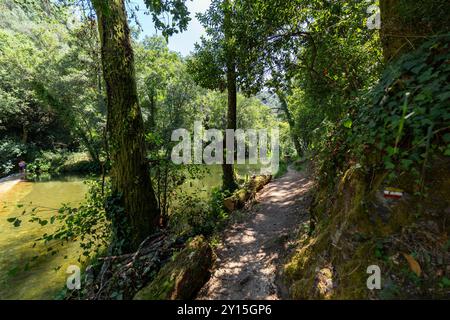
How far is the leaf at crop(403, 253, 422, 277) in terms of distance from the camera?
161 centimetres

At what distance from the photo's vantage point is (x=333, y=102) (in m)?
A: 4.28

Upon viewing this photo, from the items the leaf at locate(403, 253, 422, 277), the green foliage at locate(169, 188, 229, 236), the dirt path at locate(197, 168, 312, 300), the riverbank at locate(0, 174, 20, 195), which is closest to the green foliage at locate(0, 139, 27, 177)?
the riverbank at locate(0, 174, 20, 195)

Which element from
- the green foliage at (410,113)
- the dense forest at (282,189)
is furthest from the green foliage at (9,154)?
the green foliage at (410,113)

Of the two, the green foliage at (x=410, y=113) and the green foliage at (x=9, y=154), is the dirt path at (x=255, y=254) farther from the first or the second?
the green foliage at (x=9, y=154)

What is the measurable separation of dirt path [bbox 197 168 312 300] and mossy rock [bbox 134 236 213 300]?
6.0 inches

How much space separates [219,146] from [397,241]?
741 centimetres

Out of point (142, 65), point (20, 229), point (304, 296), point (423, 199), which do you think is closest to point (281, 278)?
point (304, 296)

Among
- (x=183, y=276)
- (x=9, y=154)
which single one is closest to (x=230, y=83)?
(x=183, y=276)

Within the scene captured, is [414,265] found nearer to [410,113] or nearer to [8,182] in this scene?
[410,113]

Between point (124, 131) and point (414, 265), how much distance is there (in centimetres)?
366

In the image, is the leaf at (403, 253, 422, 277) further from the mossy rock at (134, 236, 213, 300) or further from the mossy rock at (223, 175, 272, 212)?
the mossy rock at (223, 175, 272, 212)

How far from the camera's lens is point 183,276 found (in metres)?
2.66

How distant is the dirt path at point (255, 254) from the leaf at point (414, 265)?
1.30 meters

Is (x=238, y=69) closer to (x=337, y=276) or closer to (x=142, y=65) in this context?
(x=337, y=276)
